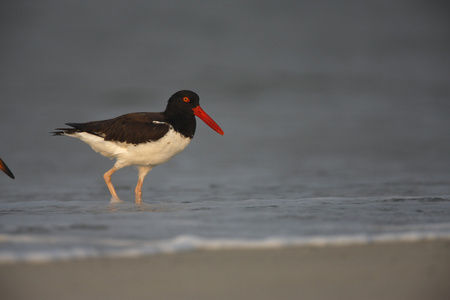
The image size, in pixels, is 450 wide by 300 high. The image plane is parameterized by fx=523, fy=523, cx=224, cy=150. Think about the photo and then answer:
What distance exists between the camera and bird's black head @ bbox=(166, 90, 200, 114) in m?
6.09

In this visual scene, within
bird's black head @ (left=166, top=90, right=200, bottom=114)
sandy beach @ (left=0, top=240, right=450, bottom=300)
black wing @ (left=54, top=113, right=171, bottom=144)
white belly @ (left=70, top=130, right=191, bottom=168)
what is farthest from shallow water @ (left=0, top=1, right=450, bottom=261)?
bird's black head @ (left=166, top=90, right=200, bottom=114)

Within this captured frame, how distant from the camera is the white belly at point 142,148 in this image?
577cm

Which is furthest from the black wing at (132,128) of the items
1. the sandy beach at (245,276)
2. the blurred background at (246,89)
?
the sandy beach at (245,276)

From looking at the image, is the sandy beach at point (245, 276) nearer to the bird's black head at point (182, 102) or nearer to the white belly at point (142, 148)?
the white belly at point (142, 148)

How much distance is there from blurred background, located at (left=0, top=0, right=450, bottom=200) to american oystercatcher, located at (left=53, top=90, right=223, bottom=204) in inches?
34.0

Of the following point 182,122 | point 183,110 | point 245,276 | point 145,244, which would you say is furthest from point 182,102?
point 245,276

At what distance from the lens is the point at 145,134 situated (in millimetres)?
5742

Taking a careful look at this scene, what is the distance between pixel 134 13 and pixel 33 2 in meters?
3.89

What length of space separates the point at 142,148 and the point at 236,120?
24.2 feet

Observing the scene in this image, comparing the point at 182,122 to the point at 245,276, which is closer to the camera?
the point at 245,276

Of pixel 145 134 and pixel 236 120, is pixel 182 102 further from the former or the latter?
pixel 236 120

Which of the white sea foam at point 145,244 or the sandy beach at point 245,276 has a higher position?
the white sea foam at point 145,244

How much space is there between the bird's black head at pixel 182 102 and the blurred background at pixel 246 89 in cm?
110

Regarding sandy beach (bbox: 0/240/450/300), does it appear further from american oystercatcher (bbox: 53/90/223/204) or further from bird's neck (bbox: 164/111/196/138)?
bird's neck (bbox: 164/111/196/138)
